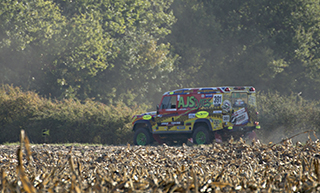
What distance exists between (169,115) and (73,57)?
53.0 feet

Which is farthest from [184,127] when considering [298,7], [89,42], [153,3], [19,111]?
[153,3]

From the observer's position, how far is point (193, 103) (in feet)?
54.2

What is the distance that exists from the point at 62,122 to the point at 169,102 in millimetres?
6477

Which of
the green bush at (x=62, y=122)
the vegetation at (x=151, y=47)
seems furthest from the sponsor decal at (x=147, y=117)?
the vegetation at (x=151, y=47)

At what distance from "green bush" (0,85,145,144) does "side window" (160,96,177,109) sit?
3.53m

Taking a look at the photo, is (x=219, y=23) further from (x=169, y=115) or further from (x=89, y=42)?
(x=169, y=115)

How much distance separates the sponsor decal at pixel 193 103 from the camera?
1616cm

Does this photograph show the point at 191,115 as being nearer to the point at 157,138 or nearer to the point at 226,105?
the point at 226,105

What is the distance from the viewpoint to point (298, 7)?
33344 millimetres

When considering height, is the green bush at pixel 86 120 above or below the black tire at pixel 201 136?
above

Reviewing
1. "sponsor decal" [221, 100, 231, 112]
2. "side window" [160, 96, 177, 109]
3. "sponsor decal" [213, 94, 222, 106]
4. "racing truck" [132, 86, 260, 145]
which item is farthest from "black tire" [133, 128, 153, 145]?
"sponsor decal" [221, 100, 231, 112]

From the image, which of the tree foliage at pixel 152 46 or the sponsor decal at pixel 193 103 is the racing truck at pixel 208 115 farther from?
the tree foliage at pixel 152 46

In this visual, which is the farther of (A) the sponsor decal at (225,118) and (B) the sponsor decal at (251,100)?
(B) the sponsor decal at (251,100)

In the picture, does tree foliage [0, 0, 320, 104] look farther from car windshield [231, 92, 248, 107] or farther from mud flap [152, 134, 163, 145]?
car windshield [231, 92, 248, 107]
